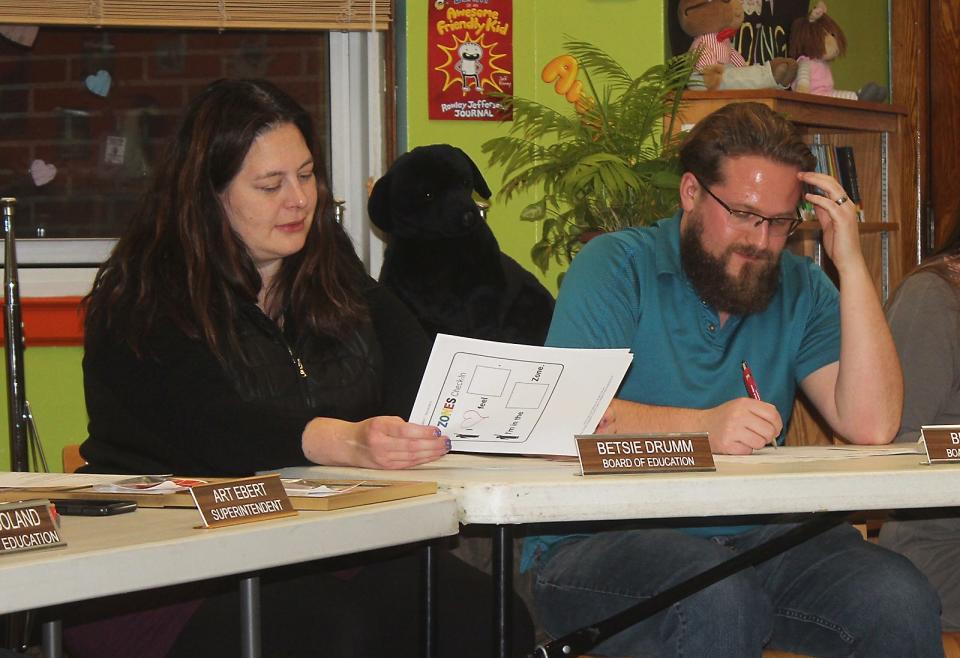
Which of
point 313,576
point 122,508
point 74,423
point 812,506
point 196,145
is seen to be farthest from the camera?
point 74,423

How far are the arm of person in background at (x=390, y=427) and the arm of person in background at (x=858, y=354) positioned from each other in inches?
28.1

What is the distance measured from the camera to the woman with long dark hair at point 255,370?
5.02 feet

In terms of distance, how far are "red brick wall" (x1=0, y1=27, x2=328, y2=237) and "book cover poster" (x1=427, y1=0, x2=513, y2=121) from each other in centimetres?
47

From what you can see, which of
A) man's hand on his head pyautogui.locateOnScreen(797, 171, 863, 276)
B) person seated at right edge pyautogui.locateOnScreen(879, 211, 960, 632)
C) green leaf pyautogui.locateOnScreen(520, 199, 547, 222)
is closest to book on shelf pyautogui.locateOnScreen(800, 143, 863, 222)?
green leaf pyautogui.locateOnScreen(520, 199, 547, 222)

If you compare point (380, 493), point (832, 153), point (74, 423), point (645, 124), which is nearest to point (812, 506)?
point (380, 493)

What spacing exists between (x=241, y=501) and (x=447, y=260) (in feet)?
6.03

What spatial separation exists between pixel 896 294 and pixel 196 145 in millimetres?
1296

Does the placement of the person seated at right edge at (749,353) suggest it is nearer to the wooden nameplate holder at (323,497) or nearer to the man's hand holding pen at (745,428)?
the man's hand holding pen at (745,428)

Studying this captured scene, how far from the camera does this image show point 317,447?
1657 millimetres

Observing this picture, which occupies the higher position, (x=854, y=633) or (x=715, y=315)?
(x=715, y=315)

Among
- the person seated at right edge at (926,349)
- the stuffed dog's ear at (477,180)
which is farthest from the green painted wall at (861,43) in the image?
the person seated at right edge at (926,349)

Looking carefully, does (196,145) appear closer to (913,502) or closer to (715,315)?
(715,315)

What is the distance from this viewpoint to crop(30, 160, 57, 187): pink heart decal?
11.4ft

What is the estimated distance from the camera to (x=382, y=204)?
9.80ft
